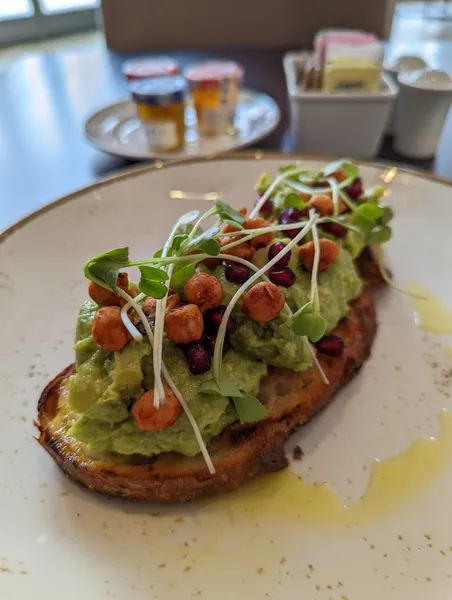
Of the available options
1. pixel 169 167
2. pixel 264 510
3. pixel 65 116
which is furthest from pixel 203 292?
pixel 65 116

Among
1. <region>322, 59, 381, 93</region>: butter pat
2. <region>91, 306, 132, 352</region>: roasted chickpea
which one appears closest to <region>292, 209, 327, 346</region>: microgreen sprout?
<region>91, 306, 132, 352</region>: roasted chickpea

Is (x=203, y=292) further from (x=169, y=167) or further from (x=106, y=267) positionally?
(x=169, y=167)

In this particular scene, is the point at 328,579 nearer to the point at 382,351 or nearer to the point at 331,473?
the point at 331,473

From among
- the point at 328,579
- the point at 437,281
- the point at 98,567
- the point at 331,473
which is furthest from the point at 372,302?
the point at 98,567

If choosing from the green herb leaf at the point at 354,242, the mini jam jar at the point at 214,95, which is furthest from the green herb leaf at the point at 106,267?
the mini jam jar at the point at 214,95

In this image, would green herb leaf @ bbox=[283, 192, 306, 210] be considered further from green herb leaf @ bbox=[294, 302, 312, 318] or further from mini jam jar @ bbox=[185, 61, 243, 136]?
mini jam jar @ bbox=[185, 61, 243, 136]

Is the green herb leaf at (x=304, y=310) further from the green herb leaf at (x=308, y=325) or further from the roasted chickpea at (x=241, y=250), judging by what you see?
the roasted chickpea at (x=241, y=250)
